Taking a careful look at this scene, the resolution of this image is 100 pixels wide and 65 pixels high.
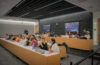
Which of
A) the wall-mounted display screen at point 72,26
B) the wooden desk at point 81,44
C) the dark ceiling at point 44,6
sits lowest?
the wooden desk at point 81,44

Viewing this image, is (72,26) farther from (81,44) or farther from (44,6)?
(44,6)

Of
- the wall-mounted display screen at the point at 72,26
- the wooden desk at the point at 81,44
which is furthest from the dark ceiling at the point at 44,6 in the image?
the wooden desk at the point at 81,44

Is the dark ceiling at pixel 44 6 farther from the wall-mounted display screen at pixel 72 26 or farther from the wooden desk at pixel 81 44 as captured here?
the wooden desk at pixel 81 44

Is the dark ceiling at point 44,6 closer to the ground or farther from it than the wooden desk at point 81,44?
farther from it

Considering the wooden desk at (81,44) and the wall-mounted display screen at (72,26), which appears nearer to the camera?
the wooden desk at (81,44)

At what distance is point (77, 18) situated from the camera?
27.6 feet

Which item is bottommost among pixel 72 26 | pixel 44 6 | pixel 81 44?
pixel 81 44

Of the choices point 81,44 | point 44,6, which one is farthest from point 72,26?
point 44,6

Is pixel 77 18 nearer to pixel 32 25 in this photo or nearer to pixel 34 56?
pixel 34 56

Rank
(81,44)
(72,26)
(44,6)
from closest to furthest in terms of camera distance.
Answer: (81,44) → (44,6) → (72,26)

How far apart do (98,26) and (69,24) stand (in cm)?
319

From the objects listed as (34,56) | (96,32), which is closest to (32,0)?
(34,56)

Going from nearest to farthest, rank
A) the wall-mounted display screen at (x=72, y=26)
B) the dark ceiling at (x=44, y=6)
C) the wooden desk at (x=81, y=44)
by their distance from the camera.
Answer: the wooden desk at (x=81, y=44) → the dark ceiling at (x=44, y=6) → the wall-mounted display screen at (x=72, y=26)

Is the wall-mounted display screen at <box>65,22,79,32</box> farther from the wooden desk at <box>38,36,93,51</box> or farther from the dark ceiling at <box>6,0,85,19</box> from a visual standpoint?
the wooden desk at <box>38,36,93,51</box>
